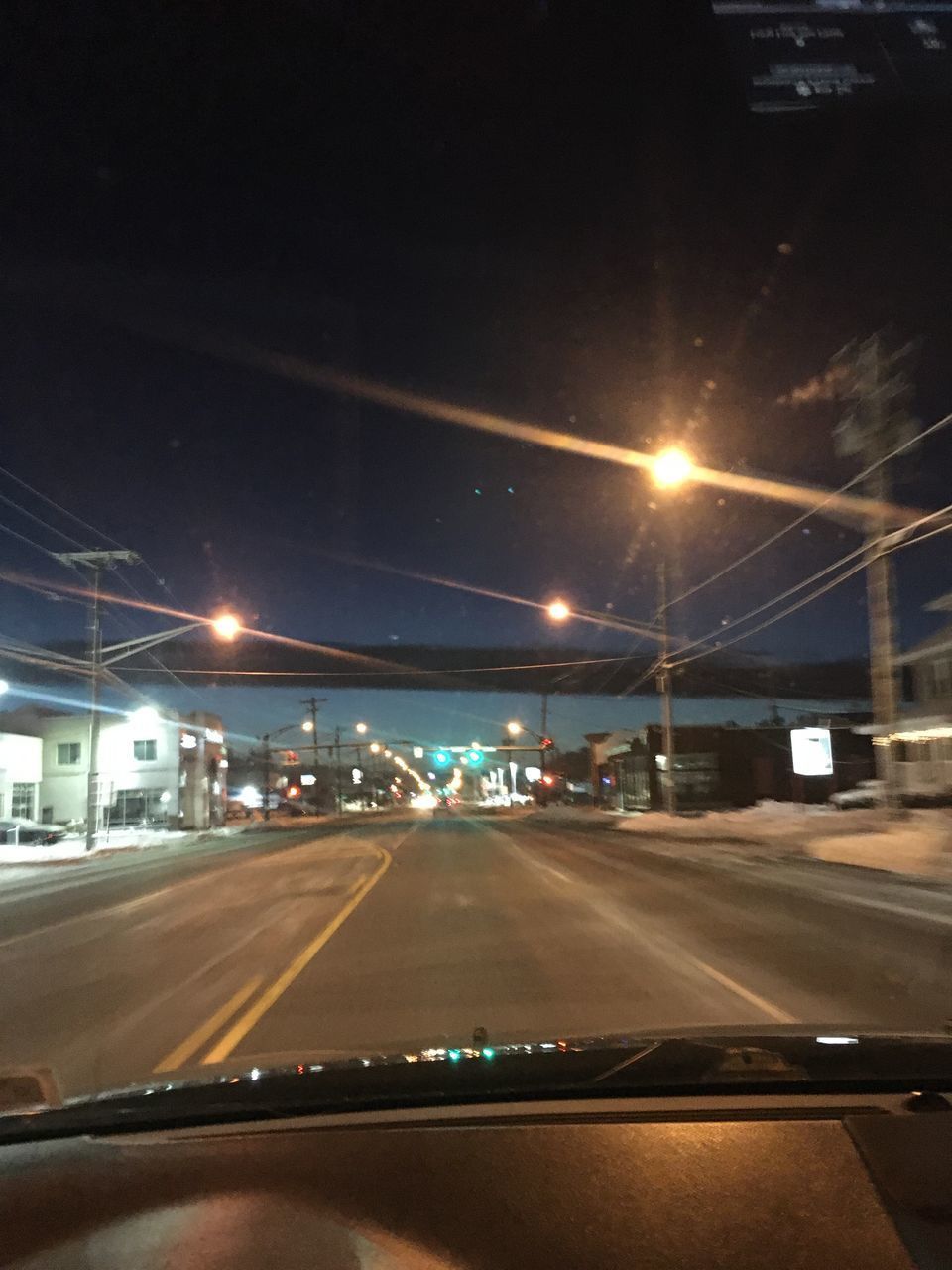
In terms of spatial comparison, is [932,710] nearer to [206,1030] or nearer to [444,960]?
[444,960]

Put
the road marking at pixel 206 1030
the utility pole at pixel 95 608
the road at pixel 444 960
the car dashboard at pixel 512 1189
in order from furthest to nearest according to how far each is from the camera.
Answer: the utility pole at pixel 95 608 → the road at pixel 444 960 → the road marking at pixel 206 1030 → the car dashboard at pixel 512 1189

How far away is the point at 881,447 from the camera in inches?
892

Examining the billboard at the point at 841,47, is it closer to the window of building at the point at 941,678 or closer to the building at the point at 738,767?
the window of building at the point at 941,678

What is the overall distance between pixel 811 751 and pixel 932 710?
5.12 metres

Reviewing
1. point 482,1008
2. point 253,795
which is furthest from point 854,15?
point 253,795

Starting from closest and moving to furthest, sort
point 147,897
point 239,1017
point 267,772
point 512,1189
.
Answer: point 512,1189 < point 239,1017 < point 147,897 < point 267,772

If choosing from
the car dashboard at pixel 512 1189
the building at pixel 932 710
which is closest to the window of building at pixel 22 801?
the building at pixel 932 710

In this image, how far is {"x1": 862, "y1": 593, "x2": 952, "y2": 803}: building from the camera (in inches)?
1441

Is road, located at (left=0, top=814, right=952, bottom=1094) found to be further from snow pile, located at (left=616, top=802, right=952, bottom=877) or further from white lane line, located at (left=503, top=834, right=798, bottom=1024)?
snow pile, located at (left=616, top=802, right=952, bottom=877)

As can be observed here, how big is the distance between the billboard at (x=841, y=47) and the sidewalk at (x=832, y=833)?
13517 mm

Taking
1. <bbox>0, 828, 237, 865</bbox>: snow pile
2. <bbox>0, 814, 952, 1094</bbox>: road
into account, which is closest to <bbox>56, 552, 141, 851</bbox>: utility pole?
<bbox>0, 828, 237, 865</bbox>: snow pile

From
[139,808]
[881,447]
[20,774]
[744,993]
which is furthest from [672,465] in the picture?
[139,808]

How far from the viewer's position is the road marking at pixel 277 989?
7.64 meters

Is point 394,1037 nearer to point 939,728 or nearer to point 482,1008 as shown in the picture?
point 482,1008
